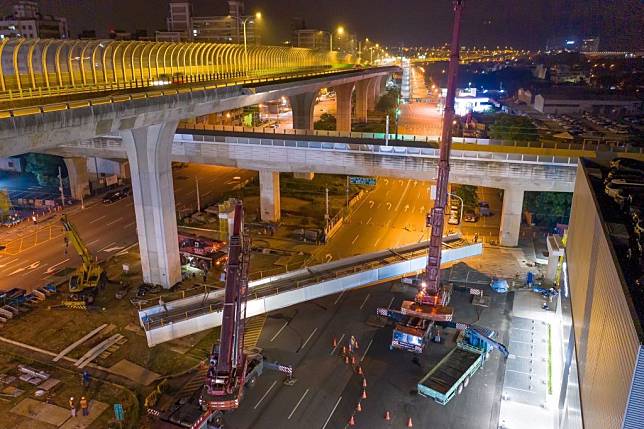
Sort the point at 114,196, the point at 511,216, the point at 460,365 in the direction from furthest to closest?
the point at 114,196 < the point at 511,216 < the point at 460,365

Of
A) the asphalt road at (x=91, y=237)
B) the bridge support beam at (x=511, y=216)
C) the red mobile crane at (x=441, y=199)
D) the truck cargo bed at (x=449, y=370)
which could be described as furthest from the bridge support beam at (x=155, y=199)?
the bridge support beam at (x=511, y=216)

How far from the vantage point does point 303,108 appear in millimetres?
76125

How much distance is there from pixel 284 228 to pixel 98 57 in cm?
2418

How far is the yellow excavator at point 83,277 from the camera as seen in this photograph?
3497 centimetres

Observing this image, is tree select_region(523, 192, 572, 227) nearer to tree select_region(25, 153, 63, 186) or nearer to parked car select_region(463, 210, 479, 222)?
parked car select_region(463, 210, 479, 222)

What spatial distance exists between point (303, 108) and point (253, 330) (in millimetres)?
49951

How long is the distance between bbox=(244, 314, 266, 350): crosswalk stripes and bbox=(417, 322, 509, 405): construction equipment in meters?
10.4

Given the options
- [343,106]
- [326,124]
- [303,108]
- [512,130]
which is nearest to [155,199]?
[303,108]

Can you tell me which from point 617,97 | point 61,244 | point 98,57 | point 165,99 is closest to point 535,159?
point 165,99

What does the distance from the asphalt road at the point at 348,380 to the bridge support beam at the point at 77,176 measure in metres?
36.7

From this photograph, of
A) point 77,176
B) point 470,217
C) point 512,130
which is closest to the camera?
point 470,217

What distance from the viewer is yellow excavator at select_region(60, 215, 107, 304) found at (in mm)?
34969

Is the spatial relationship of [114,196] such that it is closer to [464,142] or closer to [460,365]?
[464,142]

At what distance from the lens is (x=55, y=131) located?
80.5ft
